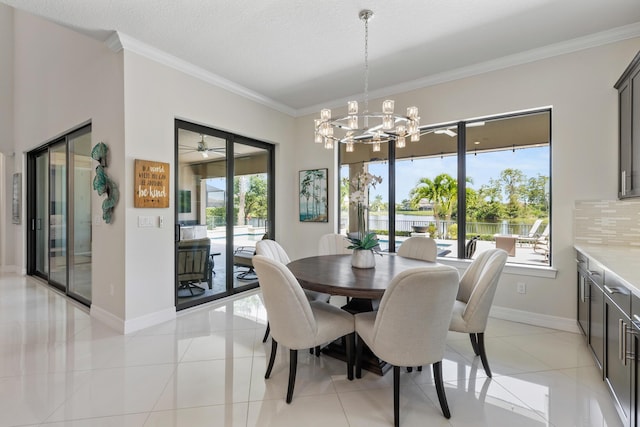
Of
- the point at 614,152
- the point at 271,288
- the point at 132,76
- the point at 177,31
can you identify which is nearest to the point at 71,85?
the point at 132,76

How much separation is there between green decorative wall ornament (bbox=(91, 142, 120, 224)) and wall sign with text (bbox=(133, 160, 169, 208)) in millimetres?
211

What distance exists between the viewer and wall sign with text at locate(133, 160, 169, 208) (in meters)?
3.06

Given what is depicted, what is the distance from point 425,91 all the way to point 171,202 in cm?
349

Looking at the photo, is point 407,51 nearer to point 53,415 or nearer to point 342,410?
point 342,410

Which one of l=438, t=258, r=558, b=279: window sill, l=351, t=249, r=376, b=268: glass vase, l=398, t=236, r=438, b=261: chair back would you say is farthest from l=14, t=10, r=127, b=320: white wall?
l=438, t=258, r=558, b=279: window sill

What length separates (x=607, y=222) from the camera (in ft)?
9.20

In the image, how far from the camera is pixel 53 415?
179 cm

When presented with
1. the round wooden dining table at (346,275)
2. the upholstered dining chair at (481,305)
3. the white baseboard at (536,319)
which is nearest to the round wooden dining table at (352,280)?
the round wooden dining table at (346,275)

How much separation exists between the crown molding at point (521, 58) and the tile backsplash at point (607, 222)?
1558 mm

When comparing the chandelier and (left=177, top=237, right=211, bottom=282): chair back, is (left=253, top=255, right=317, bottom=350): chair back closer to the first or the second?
the chandelier

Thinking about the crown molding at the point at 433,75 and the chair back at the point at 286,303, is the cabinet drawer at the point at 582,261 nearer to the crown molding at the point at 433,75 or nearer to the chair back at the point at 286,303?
the crown molding at the point at 433,75

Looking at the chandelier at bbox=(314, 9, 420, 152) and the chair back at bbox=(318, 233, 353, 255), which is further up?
the chandelier at bbox=(314, 9, 420, 152)

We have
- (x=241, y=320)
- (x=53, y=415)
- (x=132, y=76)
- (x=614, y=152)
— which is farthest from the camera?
(x=241, y=320)

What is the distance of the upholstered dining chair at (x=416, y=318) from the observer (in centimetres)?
155
